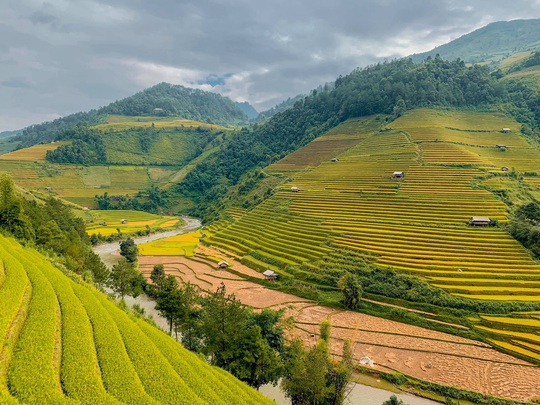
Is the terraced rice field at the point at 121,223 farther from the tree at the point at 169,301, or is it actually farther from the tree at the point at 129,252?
the tree at the point at 169,301

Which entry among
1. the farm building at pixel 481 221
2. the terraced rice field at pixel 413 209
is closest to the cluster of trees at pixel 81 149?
the terraced rice field at pixel 413 209

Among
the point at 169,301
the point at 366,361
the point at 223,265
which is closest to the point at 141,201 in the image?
the point at 223,265

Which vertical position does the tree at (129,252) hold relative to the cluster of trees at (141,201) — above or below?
below

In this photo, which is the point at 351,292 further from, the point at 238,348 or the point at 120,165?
the point at 120,165

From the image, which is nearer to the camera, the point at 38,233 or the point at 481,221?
the point at 38,233

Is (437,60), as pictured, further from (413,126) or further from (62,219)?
(62,219)

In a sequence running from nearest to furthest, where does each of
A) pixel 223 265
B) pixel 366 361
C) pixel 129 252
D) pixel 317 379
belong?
pixel 317 379 → pixel 366 361 → pixel 223 265 → pixel 129 252
